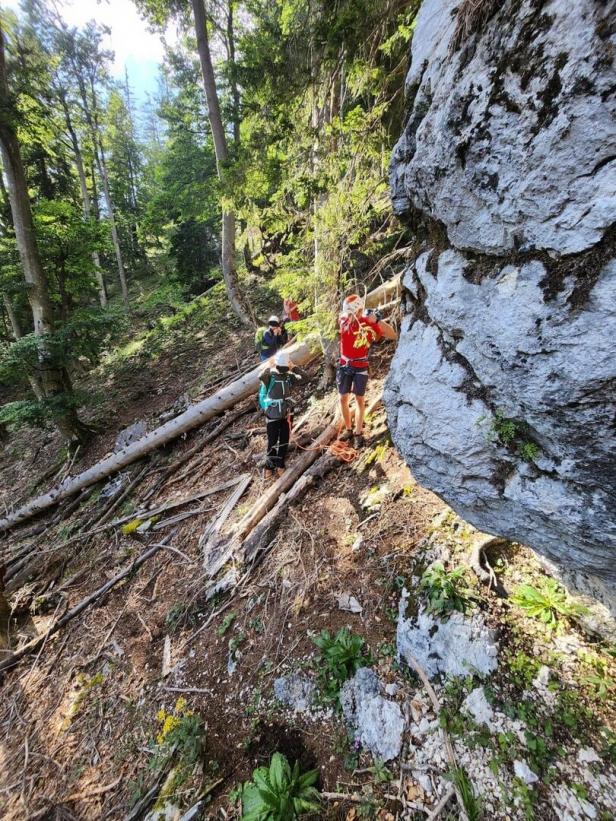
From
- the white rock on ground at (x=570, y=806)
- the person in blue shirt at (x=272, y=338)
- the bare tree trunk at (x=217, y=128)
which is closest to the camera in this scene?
the white rock on ground at (x=570, y=806)

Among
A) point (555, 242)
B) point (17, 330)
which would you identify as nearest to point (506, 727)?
point (555, 242)

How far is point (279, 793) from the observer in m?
2.98

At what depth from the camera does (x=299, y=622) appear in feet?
13.7

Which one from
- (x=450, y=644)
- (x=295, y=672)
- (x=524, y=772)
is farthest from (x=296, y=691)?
(x=524, y=772)

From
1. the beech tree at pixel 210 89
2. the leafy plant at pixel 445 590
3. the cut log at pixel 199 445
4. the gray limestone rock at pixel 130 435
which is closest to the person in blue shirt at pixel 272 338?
the cut log at pixel 199 445

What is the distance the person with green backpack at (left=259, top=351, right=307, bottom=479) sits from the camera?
5969 mm

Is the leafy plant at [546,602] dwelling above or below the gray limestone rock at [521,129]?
below

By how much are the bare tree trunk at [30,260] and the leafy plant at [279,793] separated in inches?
377

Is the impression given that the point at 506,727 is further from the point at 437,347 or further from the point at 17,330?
the point at 17,330

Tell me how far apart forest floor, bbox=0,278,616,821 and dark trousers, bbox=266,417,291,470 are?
1.94 ft

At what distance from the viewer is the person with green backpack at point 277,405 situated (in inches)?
235

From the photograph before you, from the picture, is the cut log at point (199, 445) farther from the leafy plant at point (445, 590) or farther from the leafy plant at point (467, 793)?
the leafy plant at point (467, 793)

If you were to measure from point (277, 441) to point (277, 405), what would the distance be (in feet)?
2.29

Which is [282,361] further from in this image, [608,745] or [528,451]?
[608,745]
